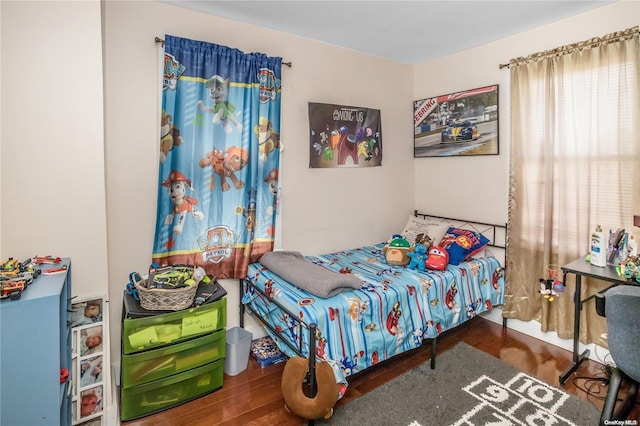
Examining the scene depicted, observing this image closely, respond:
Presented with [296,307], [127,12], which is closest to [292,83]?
[127,12]

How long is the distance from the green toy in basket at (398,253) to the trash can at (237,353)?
50.3 inches

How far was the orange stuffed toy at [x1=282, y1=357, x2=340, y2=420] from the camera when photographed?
1830 millimetres

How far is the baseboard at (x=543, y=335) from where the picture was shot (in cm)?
255

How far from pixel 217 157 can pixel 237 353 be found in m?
1.41

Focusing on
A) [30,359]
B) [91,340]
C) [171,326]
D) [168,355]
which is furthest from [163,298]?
[30,359]

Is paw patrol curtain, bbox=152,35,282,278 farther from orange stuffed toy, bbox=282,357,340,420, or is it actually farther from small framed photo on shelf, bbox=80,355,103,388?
orange stuffed toy, bbox=282,357,340,420

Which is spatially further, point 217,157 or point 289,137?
point 289,137

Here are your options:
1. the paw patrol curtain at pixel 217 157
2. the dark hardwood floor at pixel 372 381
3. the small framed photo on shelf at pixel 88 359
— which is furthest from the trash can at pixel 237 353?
the small framed photo on shelf at pixel 88 359

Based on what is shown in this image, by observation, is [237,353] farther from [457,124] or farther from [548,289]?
[457,124]

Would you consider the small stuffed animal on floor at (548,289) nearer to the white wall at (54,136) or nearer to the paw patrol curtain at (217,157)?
the paw patrol curtain at (217,157)

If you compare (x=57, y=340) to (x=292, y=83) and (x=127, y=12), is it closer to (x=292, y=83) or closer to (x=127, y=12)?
(x=127, y=12)

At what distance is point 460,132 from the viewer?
3340 mm

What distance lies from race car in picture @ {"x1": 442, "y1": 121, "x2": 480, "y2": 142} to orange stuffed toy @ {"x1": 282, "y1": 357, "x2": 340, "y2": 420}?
2.49m

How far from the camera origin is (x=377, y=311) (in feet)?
7.29
